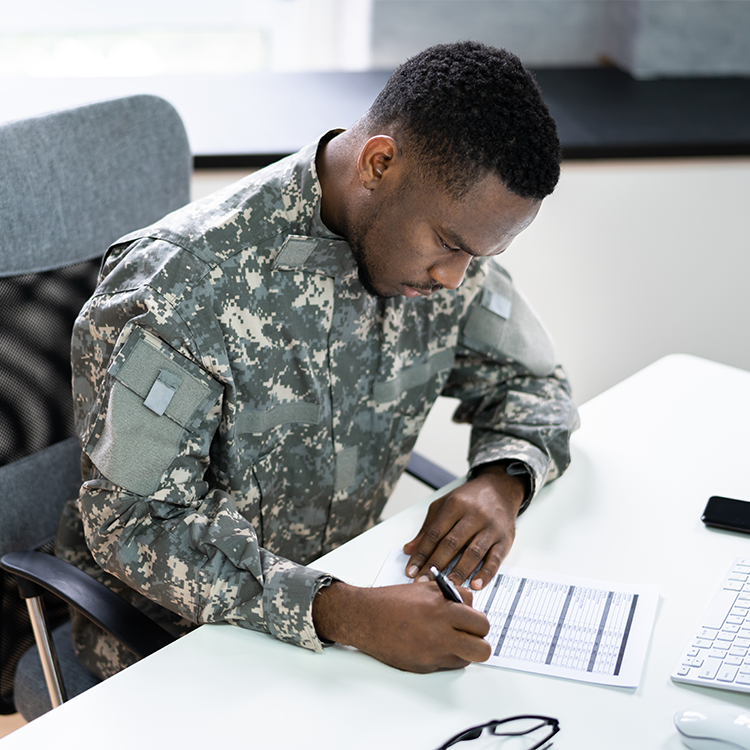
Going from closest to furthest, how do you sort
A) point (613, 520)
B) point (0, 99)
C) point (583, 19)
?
1. point (613, 520)
2. point (0, 99)
3. point (583, 19)

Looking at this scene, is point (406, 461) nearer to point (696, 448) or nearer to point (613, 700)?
point (696, 448)

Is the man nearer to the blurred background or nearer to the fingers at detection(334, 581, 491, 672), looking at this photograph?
the fingers at detection(334, 581, 491, 672)

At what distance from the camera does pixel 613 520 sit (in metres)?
1.07

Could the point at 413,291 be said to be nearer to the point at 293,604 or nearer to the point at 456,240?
the point at 456,240

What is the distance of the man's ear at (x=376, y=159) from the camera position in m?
0.96

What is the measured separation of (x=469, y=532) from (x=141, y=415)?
1.26ft

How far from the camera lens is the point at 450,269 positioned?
1012 millimetres

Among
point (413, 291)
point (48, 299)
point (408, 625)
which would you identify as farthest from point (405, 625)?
point (48, 299)

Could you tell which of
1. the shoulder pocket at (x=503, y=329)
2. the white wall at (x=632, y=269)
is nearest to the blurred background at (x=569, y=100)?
the white wall at (x=632, y=269)

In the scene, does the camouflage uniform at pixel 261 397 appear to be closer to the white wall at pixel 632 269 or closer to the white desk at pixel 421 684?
the white desk at pixel 421 684

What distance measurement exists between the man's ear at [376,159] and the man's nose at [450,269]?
0.38ft

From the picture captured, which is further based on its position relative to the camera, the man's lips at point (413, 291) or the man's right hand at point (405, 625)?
the man's lips at point (413, 291)

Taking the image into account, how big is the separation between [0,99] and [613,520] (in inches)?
62.5

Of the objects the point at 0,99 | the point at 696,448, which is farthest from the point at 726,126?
the point at 0,99
